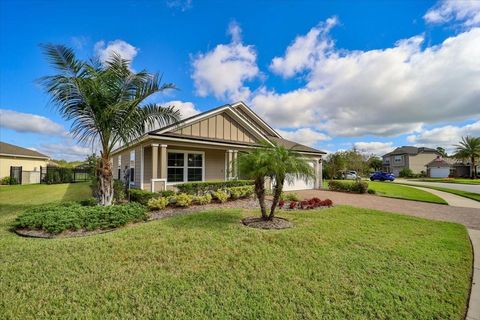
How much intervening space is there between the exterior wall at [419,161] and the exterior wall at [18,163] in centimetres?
7010

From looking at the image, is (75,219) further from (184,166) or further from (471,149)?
(471,149)

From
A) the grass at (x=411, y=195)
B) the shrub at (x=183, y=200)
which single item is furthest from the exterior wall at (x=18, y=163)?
the grass at (x=411, y=195)

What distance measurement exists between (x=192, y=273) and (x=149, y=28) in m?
11.4

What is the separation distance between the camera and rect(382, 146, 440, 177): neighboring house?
54.1 m

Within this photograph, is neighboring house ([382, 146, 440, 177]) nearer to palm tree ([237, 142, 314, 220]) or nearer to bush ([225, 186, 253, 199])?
bush ([225, 186, 253, 199])

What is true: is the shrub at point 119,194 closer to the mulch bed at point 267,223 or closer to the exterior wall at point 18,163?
the mulch bed at point 267,223

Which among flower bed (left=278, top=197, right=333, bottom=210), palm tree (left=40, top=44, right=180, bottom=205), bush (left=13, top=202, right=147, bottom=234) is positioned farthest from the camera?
flower bed (left=278, top=197, right=333, bottom=210)

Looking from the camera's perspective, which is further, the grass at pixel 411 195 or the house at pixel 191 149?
the grass at pixel 411 195

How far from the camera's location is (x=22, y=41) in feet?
30.5

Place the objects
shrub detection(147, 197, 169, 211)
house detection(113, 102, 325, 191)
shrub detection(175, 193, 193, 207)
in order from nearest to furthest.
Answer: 1. shrub detection(147, 197, 169, 211)
2. shrub detection(175, 193, 193, 207)
3. house detection(113, 102, 325, 191)

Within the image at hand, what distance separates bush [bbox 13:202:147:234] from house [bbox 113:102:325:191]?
3.72 m

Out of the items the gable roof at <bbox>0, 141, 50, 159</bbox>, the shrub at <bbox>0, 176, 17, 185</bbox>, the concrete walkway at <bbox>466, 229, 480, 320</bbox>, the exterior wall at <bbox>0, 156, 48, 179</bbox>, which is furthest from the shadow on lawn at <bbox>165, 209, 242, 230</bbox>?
the gable roof at <bbox>0, 141, 50, 159</bbox>

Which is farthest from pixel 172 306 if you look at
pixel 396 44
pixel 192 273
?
pixel 396 44

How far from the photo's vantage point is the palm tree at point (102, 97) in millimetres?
7492
